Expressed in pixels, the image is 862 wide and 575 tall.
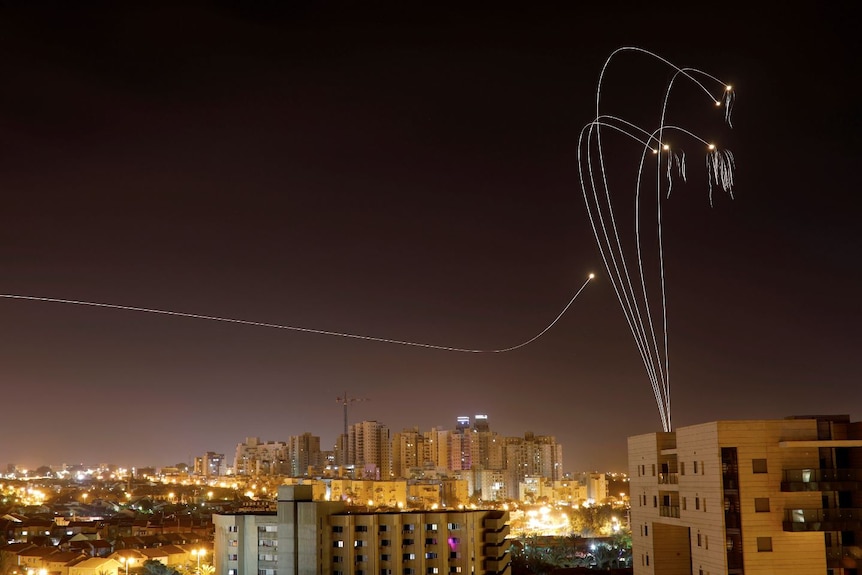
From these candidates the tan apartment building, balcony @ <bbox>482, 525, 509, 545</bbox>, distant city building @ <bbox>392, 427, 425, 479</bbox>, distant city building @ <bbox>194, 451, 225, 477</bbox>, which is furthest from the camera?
distant city building @ <bbox>194, 451, 225, 477</bbox>

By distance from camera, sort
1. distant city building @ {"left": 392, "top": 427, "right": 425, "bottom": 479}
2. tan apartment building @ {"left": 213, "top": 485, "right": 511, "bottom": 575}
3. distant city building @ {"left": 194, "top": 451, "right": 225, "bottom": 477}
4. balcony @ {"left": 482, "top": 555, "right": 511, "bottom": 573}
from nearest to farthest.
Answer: tan apartment building @ {"left": 213, "top": 485, "right": 511, "bottom": 575} < balcony @ {"left": 482, "top": 555, "right": 511, "bottom": 573} < distant city building @ {"left": 392, "top": 427, "right": 425, "bottom": 479} < distant city building @ {"left": 194, "top": 451, "right": 225, "bottom": 477}

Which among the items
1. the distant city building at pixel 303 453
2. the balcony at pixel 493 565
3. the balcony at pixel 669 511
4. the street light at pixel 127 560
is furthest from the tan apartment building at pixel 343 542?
the distant city building at pixel 303 453

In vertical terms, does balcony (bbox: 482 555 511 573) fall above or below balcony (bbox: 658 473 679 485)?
below

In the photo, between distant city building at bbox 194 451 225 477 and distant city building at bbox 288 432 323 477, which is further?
distant city building at bbox 194 451 225 477

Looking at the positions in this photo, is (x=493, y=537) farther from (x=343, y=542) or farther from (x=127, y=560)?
(x=127, y=560)

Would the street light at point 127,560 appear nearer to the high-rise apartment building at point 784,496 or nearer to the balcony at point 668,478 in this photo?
the balcony at point 668,478

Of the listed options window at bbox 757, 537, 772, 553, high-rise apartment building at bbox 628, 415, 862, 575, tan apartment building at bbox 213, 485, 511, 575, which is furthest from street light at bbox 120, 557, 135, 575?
window at bbox 757, 537, 772, 553

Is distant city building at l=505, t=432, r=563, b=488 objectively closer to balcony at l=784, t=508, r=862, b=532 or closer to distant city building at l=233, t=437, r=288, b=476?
distant city building at l=233, t=437, r=288, b=476
